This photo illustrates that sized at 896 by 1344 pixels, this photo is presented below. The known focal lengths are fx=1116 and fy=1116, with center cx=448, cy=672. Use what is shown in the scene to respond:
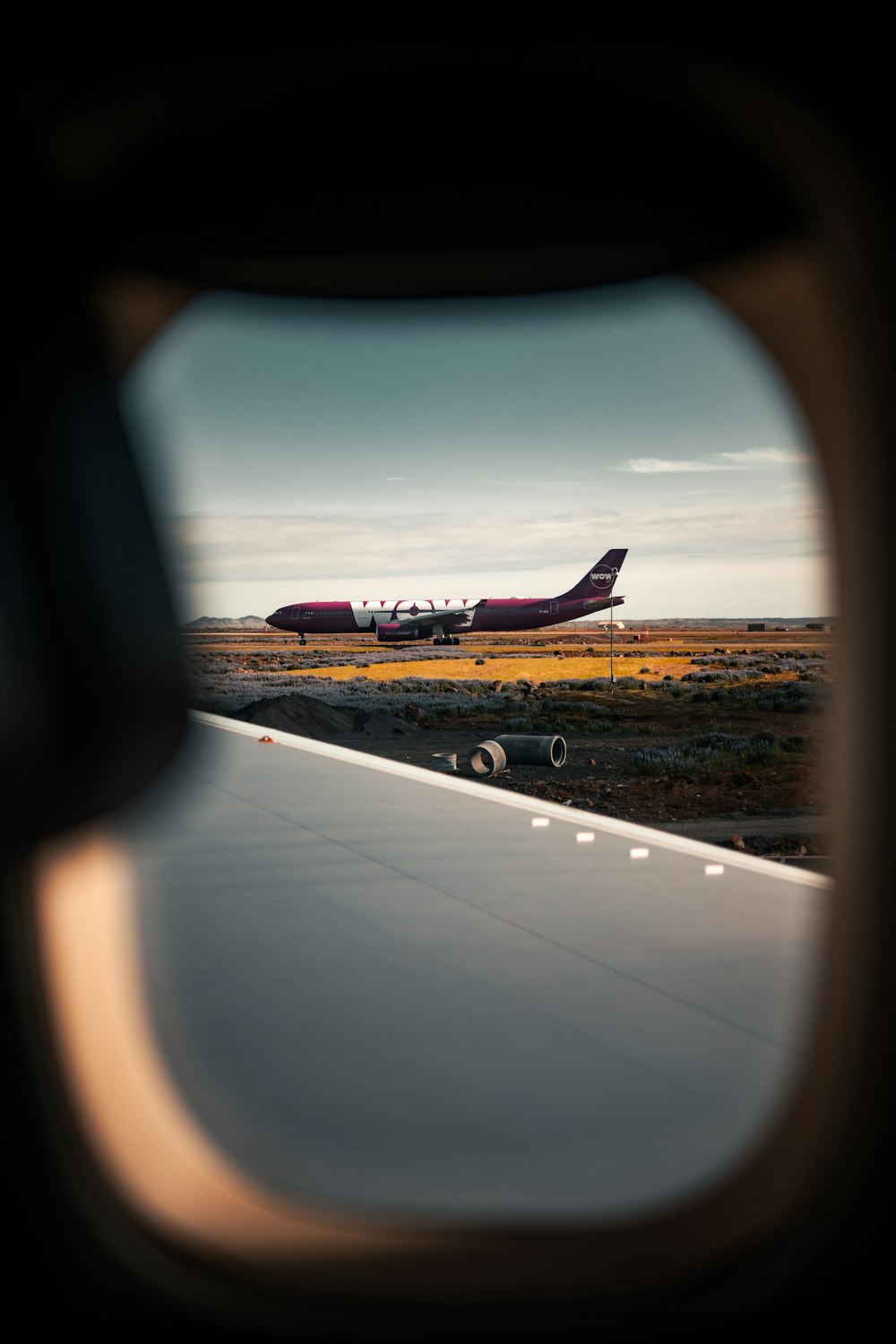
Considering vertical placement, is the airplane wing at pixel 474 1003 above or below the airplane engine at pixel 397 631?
below

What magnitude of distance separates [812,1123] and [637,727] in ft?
108

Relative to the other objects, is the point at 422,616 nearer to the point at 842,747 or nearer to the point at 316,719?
the point at 316,719

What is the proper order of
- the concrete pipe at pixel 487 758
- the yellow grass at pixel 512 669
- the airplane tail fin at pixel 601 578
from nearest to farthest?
the concrete pipe at pixel 487 758
the yellow grass at pixel 512 669
the airplane tail fin at pixel 601 578

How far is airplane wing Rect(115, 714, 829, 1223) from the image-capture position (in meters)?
1.65

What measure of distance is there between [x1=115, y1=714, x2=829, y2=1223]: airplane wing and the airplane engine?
52.7 metres

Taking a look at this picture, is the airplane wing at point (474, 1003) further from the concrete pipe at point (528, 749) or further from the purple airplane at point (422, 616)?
the purple airplane at point (422, 616)

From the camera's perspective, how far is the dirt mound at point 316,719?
23.4 meters

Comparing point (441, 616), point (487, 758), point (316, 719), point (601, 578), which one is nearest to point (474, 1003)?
point (487, 758)

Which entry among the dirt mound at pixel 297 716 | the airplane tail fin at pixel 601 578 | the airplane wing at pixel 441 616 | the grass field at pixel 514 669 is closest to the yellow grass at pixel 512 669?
the grass field at pixel 514 669

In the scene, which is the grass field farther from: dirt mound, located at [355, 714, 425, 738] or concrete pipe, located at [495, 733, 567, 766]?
concrete pipe, located at [495, 733, 567, 766]

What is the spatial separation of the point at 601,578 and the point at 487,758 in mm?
53957

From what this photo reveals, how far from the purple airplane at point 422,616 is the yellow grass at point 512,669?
15.4ft

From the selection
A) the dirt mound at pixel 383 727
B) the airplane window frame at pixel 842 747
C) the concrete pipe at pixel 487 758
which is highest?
the airplane window frame at pixel 842 747

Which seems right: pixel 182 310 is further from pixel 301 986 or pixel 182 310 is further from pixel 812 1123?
pixel 301 986
